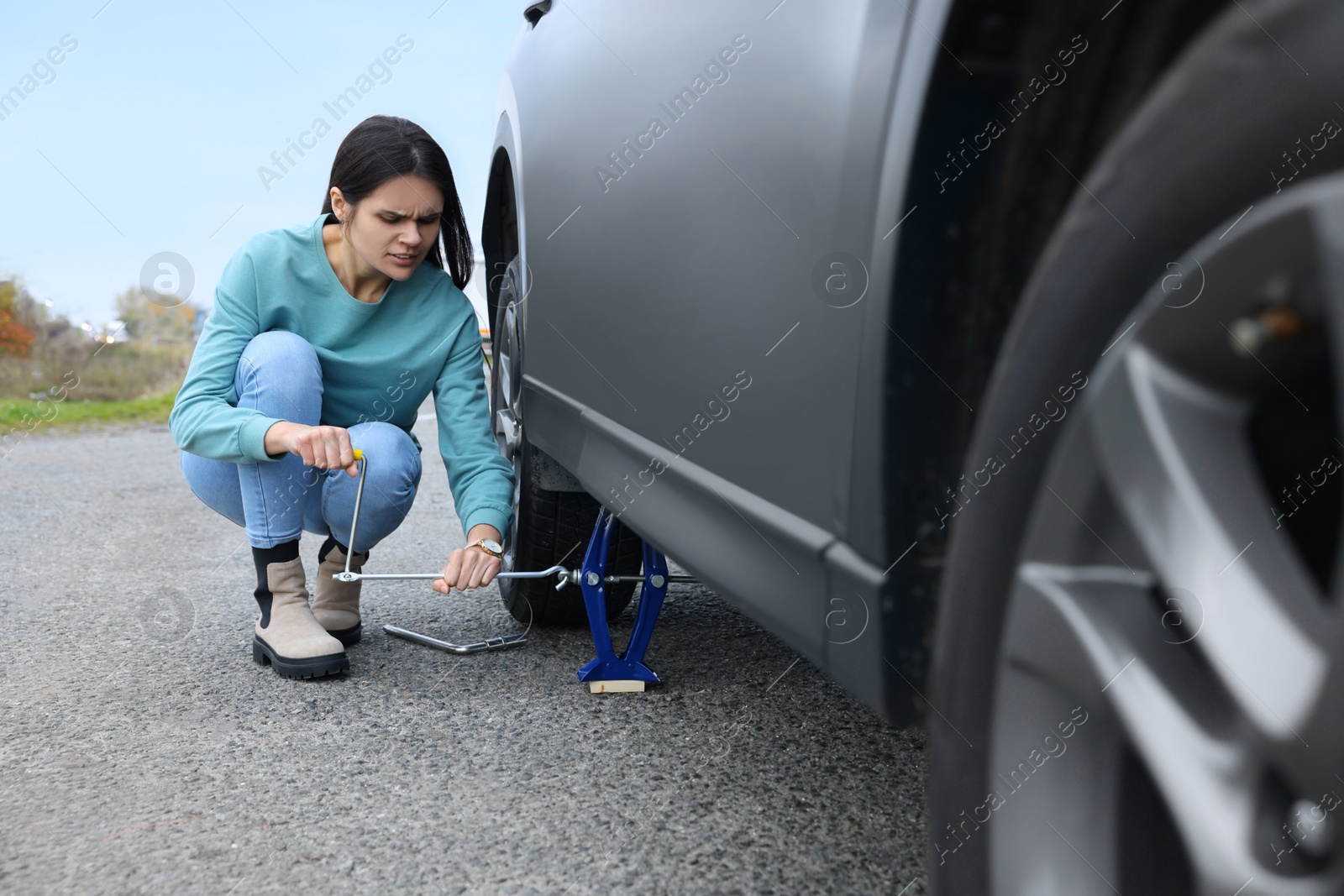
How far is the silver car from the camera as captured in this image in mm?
512

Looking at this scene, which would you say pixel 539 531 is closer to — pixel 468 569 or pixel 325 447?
pixel 468 569

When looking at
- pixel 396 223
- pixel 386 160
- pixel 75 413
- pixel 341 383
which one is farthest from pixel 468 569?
pixel 75 413

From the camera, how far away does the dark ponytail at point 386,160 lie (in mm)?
1910

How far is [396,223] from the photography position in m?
1.91

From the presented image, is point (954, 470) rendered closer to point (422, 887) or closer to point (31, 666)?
point (422, 887)

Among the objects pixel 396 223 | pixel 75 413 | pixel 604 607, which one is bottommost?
pixel 75 413

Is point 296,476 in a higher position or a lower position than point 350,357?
lower

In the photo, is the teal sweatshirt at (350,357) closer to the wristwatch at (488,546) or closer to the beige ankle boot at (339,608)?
the wristwatch at (488,546)

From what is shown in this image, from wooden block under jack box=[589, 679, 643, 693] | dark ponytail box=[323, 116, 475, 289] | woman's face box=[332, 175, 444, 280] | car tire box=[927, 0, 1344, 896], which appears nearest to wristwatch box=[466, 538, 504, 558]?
wooden block under jack box=[589, 679, 643, 693]

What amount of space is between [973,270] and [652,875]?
0.77 m

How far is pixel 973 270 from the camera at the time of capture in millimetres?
686

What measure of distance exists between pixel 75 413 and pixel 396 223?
7376 millimetres

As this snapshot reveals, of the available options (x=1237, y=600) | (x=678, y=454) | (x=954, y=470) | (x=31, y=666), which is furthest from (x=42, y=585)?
(x=1237, y=600)

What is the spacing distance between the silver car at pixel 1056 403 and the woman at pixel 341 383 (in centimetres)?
106
